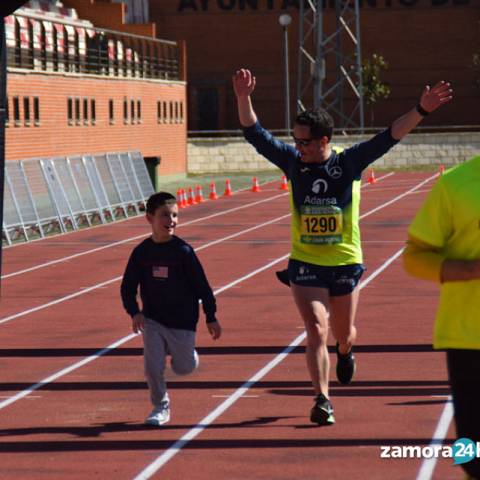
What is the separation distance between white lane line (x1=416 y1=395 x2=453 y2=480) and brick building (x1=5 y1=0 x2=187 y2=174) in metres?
33.0

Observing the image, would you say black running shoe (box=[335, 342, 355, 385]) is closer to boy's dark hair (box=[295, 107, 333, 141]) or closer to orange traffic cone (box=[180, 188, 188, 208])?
boy's dark hair (box=[295, 107, 333, 141])

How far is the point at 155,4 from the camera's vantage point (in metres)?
88.2

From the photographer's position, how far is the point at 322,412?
10.2m

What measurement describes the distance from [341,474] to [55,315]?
961 cm

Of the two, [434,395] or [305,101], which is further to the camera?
[305,101]

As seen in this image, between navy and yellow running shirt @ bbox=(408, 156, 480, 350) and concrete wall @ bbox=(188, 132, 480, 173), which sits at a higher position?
navy and yellow running shirt @ bbox=(408, 156, 480, 350)

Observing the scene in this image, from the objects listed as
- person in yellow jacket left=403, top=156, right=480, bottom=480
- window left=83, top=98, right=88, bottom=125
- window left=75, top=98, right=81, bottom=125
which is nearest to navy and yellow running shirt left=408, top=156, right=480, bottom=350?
person in yellow jacket left=403, top=156, right=480, bottom=480

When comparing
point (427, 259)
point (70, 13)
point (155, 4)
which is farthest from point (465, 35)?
point (427, 259)

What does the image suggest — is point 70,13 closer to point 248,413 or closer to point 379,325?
point 379,325

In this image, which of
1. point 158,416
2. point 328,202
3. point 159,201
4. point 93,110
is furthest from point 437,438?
point 93,110

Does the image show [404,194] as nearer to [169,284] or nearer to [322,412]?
[169,284]

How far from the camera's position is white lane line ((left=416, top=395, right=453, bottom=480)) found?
28.9ft

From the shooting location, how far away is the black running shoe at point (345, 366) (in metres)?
11.3

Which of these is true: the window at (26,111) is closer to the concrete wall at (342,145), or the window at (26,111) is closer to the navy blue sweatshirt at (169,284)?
the concrete wall at (342,145)
